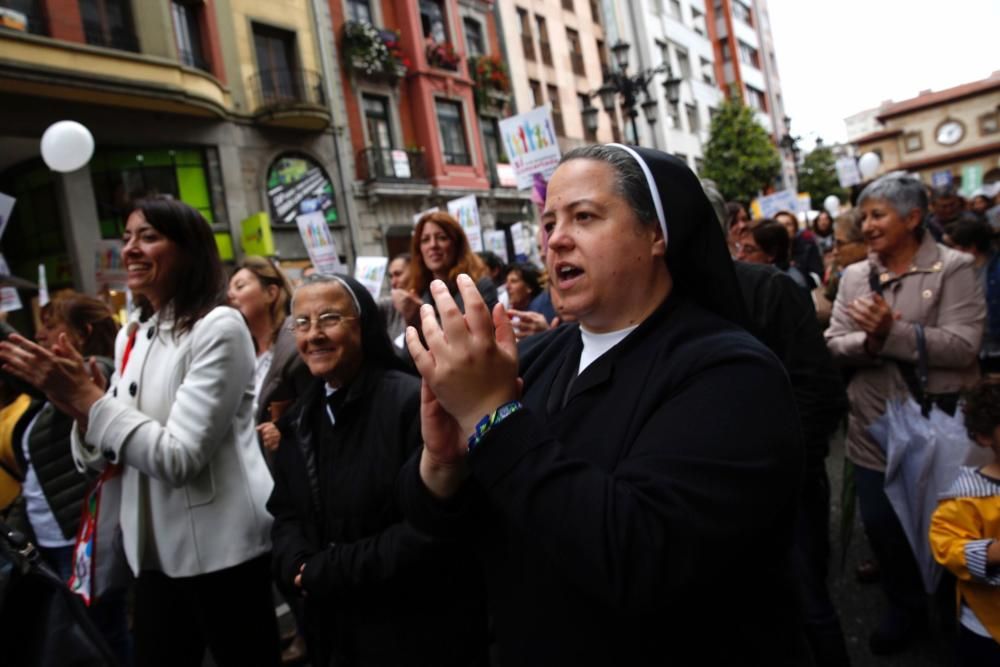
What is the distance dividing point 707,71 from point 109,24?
35436 mm

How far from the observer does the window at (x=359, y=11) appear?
834 inches

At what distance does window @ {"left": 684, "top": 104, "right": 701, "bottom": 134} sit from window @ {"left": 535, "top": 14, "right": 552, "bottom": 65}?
464 inches

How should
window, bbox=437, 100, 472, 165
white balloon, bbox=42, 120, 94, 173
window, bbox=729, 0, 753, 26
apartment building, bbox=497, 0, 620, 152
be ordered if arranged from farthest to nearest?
window, bbox=729, 0, 753, 26 → apartment building, bbox=497, 0, 620, 152 → window, bbox=437, 100, 472, 165 → white balloon, bbox=42, 120, 94, 173

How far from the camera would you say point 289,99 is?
17.9 meters

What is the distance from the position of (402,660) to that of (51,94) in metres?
15.7

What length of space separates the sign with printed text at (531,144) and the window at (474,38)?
19444 millimetres

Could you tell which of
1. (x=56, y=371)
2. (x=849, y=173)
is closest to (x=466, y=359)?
(x=56, y=371)

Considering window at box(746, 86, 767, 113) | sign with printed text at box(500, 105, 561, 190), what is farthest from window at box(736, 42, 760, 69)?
sign with printed text at box(500, 105, 561, 190)

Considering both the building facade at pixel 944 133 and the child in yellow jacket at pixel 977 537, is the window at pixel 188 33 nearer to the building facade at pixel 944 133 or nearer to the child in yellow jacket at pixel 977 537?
the child in yellow jacket at pixel 977 537

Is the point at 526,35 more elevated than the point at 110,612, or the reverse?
the point at 526,35

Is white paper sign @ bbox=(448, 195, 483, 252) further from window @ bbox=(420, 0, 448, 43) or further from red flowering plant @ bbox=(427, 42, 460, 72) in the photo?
window @ bbox=(420, 0, 448, 43)

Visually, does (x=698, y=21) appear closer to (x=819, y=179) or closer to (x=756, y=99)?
(x=756, y=99)

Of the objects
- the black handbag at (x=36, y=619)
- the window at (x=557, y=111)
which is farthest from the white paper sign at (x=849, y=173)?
the black handbag at (x=36, y=619)

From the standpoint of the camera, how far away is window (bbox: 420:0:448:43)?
23.6 m
